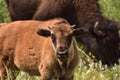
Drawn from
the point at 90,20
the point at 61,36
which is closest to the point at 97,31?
the point at 90,20

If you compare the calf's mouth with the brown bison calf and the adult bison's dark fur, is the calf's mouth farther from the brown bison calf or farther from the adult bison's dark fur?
the adult bison's dark fur

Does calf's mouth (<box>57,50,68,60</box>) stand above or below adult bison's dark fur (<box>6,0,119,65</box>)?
above

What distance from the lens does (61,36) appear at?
832 centimetres

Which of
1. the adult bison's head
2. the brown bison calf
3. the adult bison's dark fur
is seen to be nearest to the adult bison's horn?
the adult bison's dark fur

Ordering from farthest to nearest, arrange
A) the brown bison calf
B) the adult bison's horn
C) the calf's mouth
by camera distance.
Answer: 1. the adult bison's horn
2. the brown bison calf
3. the calf's mouth

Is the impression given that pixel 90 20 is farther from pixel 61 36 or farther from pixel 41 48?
pixel 61 36

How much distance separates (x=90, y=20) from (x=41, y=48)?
5490 millimetres

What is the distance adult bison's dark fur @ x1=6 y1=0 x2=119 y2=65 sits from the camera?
1400 cm

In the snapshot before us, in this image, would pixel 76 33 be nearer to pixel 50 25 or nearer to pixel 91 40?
pixel 50 25

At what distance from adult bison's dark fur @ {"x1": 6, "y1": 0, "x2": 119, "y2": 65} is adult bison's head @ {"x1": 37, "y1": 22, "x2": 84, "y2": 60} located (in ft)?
16.9

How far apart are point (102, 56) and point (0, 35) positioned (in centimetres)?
457

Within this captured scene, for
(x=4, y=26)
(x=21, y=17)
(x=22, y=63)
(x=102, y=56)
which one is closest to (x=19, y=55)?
(x=22, y=63)

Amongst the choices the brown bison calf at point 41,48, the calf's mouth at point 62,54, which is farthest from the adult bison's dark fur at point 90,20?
the calf's mouth at point 62,54

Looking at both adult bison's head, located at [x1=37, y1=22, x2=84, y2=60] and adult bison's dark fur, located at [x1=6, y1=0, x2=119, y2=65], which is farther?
adult bison's dark fur, located at [x1=6, y1=0, x2=119, y2=65]
